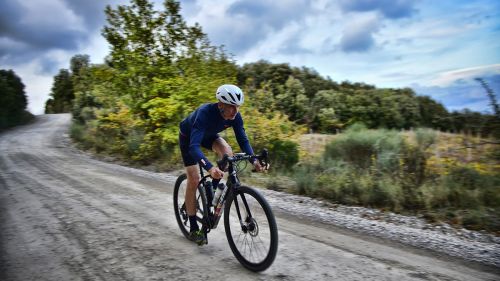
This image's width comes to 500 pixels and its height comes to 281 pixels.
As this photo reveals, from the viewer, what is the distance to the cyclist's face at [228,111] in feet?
14.4

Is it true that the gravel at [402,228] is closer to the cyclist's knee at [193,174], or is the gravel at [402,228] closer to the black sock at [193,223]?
the black sock at [193,223]

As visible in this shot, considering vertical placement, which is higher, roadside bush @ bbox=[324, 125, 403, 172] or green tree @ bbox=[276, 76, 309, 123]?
green tree @ bbox=[276, 76, 309, 123]

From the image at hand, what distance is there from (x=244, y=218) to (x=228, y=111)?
4.28 ft

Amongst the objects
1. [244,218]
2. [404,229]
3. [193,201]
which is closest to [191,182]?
[193,201]

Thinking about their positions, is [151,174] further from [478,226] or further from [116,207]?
[478,226]

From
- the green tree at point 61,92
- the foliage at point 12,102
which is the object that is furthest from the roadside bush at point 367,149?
the green tree at point 61,92

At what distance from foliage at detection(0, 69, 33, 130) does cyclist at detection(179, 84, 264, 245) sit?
32977 millimetres

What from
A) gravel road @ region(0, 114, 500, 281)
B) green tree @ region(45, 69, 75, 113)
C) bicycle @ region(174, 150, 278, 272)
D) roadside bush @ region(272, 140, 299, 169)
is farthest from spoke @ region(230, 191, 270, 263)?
green tree @ region(45, 69, 75, 113)

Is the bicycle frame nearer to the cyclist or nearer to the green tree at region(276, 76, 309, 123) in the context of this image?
the cyclist

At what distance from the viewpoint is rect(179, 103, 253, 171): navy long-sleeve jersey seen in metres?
4.24

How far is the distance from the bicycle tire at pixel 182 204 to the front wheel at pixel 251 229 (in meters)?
0.50

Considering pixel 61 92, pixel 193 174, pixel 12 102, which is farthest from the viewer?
pixel 61 92

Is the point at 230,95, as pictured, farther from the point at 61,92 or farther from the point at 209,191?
the point at 61,92

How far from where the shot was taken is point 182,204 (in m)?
5.50
